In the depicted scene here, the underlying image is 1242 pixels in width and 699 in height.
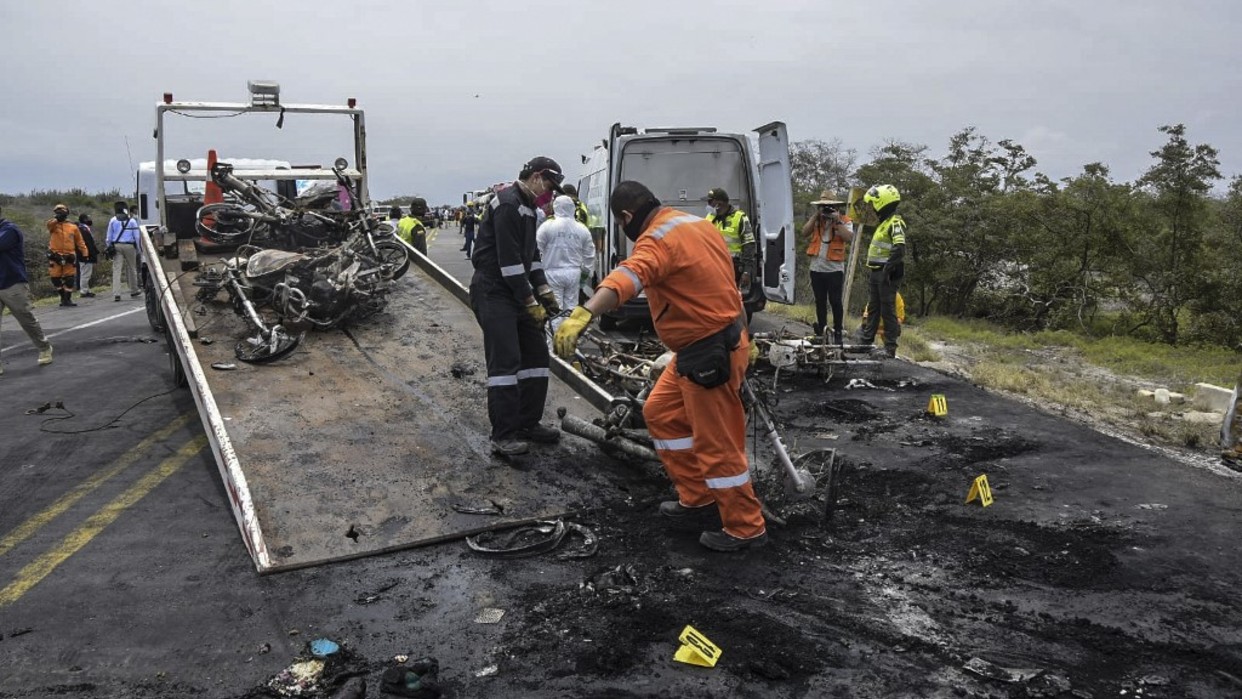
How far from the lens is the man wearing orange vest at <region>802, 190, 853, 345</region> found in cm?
955

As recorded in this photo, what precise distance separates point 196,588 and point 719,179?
8256 millimetres

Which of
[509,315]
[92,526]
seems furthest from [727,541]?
[92,526]

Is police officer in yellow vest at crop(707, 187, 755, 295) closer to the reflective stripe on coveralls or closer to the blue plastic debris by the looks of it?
the reflective stripe on coveralls

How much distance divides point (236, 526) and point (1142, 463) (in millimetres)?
5682

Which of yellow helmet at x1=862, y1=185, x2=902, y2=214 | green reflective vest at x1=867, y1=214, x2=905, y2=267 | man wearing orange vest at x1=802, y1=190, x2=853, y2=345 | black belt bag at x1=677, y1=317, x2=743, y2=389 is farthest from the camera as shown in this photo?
man wearing orange vest at x1=802, y1=190, x2=853, y2=345

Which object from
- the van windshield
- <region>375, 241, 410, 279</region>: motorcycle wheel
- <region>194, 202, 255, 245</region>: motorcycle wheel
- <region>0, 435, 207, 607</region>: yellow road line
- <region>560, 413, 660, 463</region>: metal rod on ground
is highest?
the van windshield

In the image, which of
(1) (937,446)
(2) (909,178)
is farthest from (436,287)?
(2) (909,178)

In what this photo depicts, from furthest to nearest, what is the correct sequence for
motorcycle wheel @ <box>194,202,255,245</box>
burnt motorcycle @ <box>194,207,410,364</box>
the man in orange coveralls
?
the man in orange coveralls, motorcycle wheel @ <box>194,202,255,245</box>, burnt motorcycle @ <box>194,207,410,364</box>

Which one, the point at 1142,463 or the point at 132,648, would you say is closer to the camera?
the point at 132,648

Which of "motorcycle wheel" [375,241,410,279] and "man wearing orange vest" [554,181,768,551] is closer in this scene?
"man wearing orange vest" [554,181,768,551]

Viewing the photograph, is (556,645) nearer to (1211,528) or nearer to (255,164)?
(1211,528)

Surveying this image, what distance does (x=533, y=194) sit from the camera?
538 cm

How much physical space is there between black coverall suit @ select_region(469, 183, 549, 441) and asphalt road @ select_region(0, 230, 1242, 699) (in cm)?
125

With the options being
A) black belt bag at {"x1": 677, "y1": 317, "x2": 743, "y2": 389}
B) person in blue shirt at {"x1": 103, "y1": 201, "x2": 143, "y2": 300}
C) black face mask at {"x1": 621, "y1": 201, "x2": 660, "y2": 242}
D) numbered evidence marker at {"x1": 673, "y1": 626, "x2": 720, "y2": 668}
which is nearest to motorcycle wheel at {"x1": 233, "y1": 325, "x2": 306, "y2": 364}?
black face mask at {"x1": 621, "y1": 201, "x2": 660, "y2": 242}
